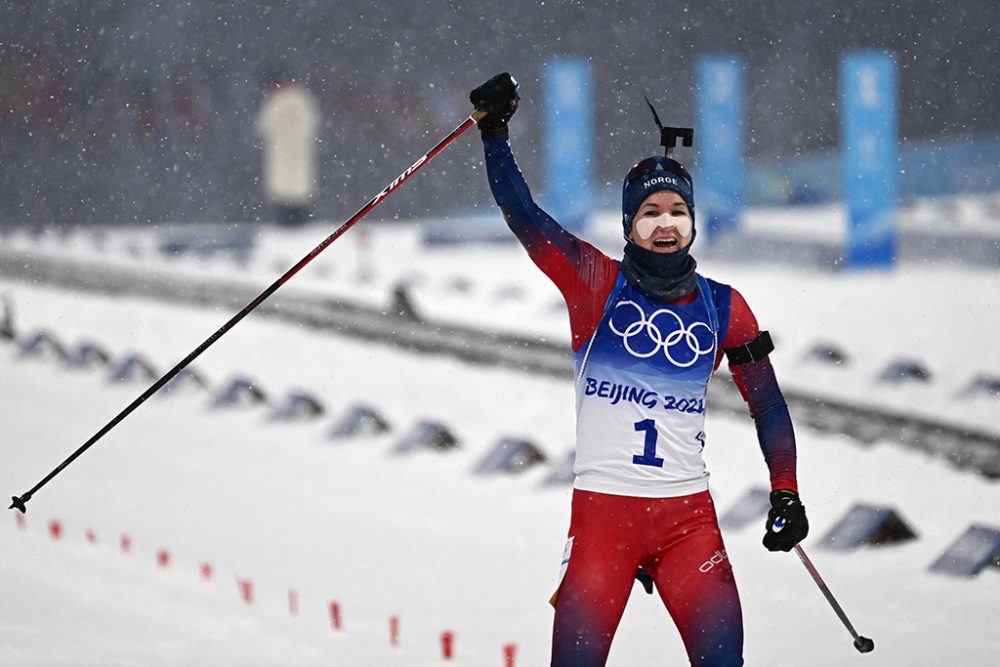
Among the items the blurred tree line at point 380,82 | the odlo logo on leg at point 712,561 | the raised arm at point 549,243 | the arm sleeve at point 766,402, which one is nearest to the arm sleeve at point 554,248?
the raised arm at point 549,243

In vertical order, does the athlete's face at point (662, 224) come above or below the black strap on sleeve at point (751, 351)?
above

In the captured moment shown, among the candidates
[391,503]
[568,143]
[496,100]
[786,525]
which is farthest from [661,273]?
[568,143]

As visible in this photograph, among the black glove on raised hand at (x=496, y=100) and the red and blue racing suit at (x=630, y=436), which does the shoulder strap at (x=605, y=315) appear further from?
the black glove on raised hand at (x=496, y=100)

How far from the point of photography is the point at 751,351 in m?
4.62

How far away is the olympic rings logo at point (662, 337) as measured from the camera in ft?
14.7

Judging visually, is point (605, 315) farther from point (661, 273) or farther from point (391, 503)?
point (391, 503)

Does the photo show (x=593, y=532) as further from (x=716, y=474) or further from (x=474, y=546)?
(x=716, y=474)

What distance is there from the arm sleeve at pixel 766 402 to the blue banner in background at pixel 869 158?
1449cm

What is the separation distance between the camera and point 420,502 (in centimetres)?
995

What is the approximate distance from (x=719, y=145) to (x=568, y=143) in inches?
84.7

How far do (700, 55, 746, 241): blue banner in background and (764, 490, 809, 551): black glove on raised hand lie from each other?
1700 cm

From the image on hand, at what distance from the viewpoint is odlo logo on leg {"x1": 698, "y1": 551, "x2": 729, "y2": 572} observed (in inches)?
172

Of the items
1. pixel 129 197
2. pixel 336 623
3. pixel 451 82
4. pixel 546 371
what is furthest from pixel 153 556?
pixel 451 82

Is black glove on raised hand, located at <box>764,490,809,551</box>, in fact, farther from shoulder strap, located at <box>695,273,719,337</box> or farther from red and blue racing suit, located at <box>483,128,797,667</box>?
shoulder strap, located at <box>695,273,719,337</box>
